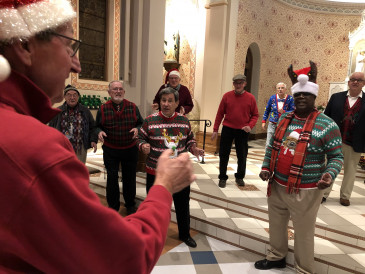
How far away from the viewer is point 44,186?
0.57 m

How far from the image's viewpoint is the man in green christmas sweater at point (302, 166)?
223 centimetres

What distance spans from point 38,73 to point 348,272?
3.02 metres

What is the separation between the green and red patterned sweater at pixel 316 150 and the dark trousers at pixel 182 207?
3.44 ft

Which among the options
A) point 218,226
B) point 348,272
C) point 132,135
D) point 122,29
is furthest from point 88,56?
point 348,272

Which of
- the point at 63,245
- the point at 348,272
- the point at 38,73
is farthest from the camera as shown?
the point at 348,272

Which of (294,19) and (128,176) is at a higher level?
(294,19)

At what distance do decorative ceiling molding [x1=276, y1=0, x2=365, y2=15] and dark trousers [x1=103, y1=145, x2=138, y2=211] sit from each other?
1039cm

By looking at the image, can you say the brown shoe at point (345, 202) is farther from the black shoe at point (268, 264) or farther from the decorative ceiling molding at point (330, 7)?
the decorative ceiling molding at point (330, 7)

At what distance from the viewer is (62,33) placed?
31.4 inches

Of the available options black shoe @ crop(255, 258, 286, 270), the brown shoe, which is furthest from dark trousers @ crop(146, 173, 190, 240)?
the brown shoe

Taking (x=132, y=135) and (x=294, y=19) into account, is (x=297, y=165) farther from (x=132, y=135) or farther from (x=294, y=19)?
(x=294, y=19)

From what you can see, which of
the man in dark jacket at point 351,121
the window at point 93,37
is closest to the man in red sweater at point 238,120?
the man in dark jacket at point 351,121

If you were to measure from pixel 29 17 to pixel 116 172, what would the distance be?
2994 mm

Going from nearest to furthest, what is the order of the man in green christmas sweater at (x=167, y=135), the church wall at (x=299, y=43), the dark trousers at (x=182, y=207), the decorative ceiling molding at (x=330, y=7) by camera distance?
the man in green christmas sweater at (x=167, y=135), the dark trousers at (x=182, y=207), the church wall at (x=299, y=43), the decorative ceiling molding at (x=330, y=7)
